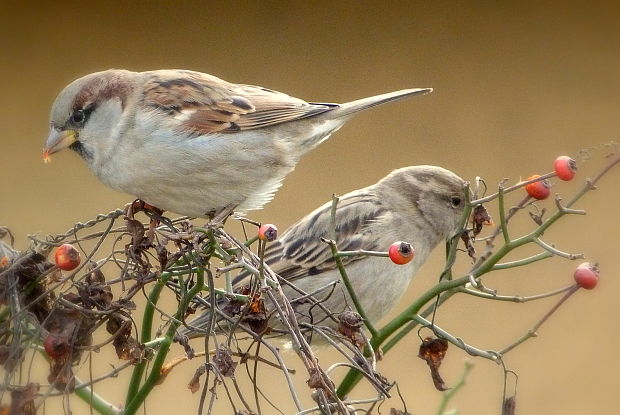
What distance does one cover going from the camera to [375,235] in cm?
281

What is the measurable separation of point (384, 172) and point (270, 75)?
0.48 metres

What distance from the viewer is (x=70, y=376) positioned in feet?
5.02

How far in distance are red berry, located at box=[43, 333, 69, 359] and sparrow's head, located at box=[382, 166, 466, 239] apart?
143cm

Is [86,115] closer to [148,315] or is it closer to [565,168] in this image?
[148,315]

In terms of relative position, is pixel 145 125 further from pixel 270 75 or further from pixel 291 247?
pixel 270 75

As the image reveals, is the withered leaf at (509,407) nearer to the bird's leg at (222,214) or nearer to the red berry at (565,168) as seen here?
the red berry at (565,168)

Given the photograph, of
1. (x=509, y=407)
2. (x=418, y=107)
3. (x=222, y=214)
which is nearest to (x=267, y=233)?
(x=509, y=407)

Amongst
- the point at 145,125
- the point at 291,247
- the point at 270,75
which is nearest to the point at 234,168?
the point at 145,125

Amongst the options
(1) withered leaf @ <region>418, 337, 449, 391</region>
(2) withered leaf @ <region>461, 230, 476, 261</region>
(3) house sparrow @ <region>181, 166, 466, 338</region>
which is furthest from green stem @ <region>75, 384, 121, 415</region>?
(3) house sparrow @ <region>181, 166, 466, 338</region>

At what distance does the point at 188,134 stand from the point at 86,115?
0.67 feet

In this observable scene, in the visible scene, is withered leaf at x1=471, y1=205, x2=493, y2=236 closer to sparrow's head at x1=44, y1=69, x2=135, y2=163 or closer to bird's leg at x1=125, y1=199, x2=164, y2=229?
bird's leg at x1=125, y1=199, x2=164, y2=229

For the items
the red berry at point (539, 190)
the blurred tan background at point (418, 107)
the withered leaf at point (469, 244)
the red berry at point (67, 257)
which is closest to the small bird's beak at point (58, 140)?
the red berry at point (67, 257)

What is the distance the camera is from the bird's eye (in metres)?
2.16

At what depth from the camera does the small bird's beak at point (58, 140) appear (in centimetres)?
212
